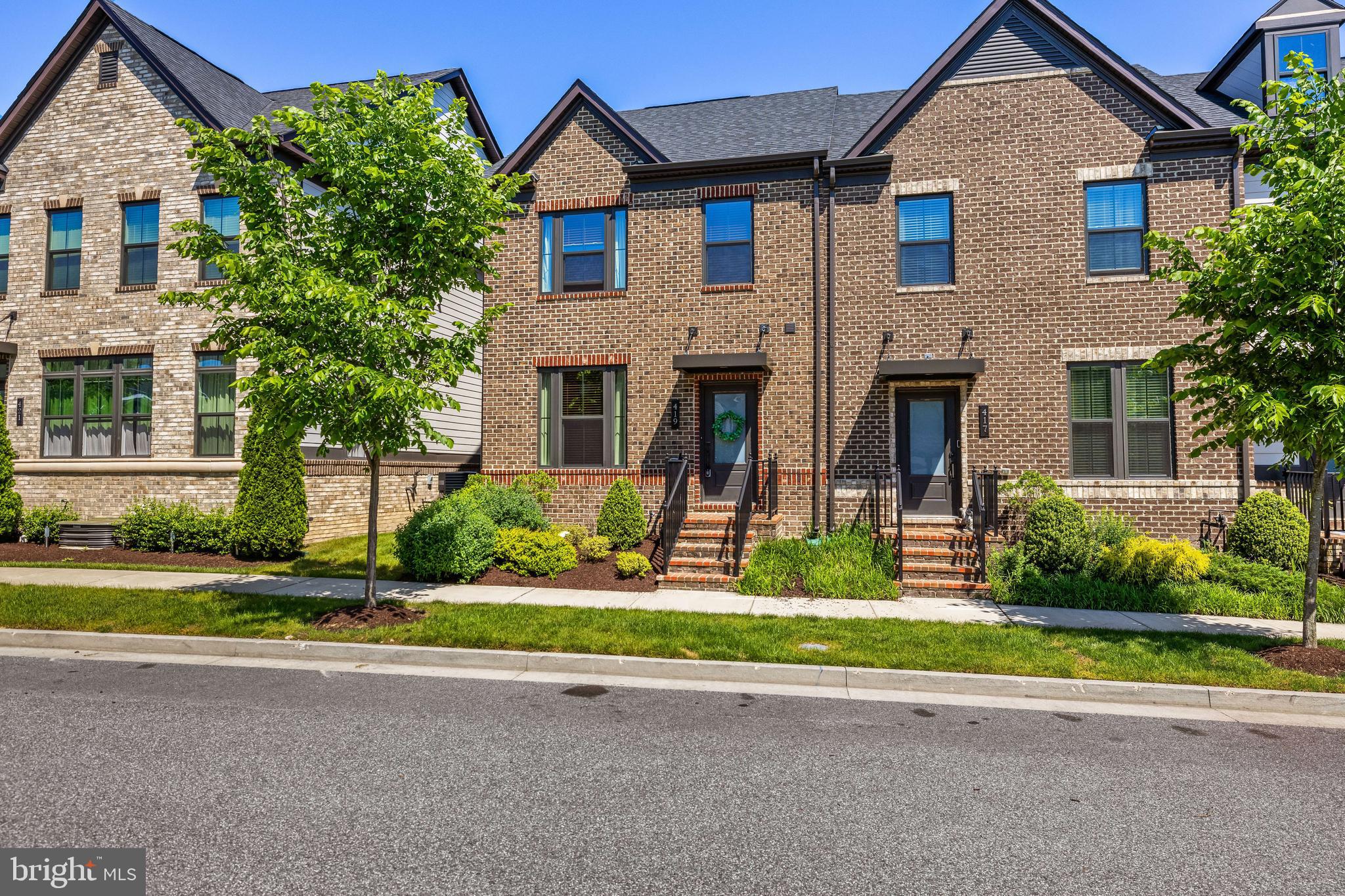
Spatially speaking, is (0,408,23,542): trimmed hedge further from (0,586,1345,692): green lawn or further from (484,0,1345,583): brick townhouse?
(484,0,1345,583): brick townhouse

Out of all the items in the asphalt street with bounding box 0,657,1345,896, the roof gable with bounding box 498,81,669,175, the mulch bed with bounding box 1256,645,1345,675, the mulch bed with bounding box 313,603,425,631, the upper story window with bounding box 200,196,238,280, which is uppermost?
the roof gable with bounding box 498,81,669,175

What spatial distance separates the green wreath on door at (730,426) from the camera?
1454cm

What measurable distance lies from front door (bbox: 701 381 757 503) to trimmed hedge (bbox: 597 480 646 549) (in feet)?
4.56

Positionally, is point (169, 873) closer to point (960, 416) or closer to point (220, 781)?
point (220, 781)

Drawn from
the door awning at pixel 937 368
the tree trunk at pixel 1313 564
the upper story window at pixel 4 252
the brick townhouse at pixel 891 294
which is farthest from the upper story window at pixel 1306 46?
the upper story window at pixel 4 252

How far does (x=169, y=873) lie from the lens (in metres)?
3.57

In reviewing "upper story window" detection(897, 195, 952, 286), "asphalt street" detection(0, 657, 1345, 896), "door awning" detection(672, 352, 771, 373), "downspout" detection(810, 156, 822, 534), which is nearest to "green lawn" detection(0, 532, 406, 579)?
"asphalt street" detection(0, 657, 1345, 896)

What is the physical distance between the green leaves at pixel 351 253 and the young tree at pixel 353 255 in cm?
2

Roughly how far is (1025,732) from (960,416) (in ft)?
28.0

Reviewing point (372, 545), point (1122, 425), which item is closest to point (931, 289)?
point (1122, 425)

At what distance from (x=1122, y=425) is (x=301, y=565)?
14.4 m

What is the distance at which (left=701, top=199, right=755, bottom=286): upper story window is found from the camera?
14.7m

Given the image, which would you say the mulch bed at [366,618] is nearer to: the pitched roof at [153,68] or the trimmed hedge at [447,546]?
the trimmed hedge at [447,546]

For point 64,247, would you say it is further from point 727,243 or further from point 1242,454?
point 1242,454
